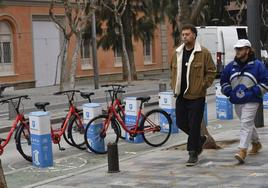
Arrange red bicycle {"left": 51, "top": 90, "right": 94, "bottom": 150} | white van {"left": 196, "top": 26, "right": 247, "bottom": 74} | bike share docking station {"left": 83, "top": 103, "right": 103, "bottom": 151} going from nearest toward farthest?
bike share docking station {"left": 83, "top": 103, "right": 103, "bottom": 151} → red bicycle {"left": 51, "top": 90, "right": 94, "bottom": 150} → white van {"left": 196, "top": 26, "right": 247, "bottom": 74}

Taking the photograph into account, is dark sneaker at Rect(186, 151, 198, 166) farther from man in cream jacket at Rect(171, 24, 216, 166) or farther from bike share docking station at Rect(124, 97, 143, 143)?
bike share docking station at Rect(124, 97, 143, 143)

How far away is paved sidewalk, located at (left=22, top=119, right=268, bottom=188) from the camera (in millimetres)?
6812

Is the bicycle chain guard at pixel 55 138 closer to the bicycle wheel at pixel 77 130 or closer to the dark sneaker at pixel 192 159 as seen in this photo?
the bicycle wheel at pixel 77 130

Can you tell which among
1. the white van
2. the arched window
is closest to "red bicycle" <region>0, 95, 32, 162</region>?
the white van

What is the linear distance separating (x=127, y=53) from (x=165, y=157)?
22986 millimetres

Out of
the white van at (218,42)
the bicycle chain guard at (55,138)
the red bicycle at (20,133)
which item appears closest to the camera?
the red bicycle at (20,133)

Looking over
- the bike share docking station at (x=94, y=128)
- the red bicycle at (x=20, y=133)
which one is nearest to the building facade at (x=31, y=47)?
the bike share docking station at (x=94, y=128)

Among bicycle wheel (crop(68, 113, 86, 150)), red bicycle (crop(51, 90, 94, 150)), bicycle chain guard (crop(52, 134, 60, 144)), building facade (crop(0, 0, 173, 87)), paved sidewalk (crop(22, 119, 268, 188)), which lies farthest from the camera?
building facade (crop(0, 0, 173, 87))

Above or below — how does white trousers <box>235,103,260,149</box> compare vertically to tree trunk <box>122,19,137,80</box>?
below

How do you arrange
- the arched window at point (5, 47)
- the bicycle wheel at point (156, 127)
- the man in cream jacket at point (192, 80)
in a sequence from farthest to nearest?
the arched window at point (5, 47), the bicycle wheel at point (156, 127), the man in cream jacket at point (192, 80)

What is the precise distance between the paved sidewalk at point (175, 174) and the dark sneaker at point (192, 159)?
8cm

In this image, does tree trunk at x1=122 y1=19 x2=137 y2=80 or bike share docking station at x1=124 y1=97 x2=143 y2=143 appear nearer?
bike share docking station at x1=124 y1=97 x2=143 y2=143

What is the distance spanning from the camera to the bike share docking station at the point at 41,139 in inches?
341

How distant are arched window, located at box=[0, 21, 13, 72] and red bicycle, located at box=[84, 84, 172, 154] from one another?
1943 cm
